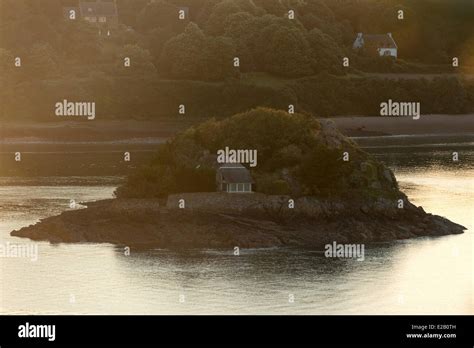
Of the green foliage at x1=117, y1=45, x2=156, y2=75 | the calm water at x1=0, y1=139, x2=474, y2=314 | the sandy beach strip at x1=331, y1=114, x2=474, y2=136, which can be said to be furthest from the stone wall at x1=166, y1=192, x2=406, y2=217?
the green foliage at x1=117, y1=45, x2=156, y2=75

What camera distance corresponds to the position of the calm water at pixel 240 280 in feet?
232

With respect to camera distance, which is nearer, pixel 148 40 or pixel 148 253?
pixel 148 253

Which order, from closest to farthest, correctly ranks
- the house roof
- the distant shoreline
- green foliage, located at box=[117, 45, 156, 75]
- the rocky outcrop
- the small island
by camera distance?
the rocky outcrop < the small island < the house roof < the distant shoreline < green foliage, located at box=[117, 45, 156, 75]

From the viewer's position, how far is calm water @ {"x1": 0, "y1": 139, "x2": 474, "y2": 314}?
70.7 metres

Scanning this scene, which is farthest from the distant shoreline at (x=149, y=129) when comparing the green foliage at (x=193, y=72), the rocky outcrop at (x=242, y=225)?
the rocky outcrop at (x=242, y=225)

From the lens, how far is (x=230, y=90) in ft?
597

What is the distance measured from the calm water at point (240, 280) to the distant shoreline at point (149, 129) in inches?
2623

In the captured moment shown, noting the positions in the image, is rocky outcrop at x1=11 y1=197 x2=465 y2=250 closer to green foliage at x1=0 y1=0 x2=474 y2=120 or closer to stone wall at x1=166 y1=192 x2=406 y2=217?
stone wall at x1=166 y1=192 x2=406 y2=217

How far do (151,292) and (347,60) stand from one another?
407ft

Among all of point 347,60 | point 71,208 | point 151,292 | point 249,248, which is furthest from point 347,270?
point 347,60

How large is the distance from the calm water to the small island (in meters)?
2.01
